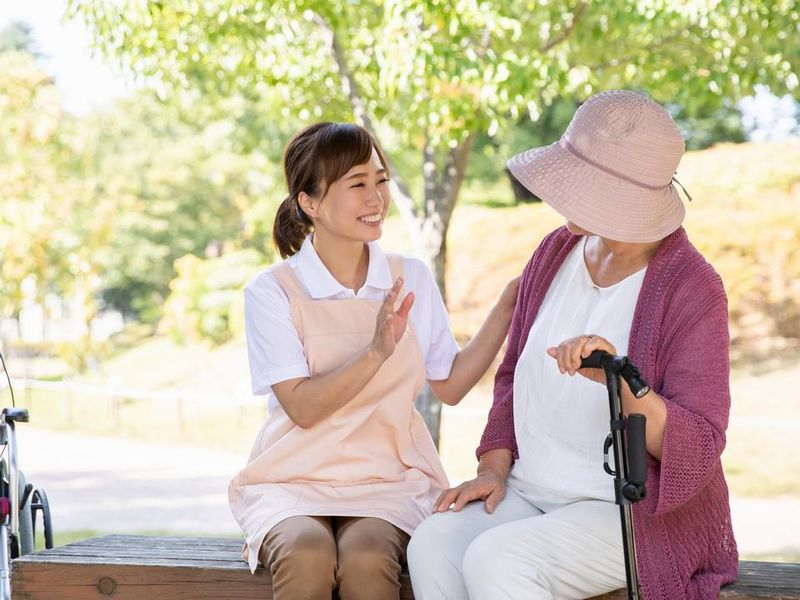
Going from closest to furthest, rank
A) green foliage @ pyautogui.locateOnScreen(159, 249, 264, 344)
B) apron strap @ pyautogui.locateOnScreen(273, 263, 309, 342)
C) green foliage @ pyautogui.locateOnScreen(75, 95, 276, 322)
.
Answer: apron strap @ pyautogui.locateOnScreen(273, 263, 309, 342) → green foliage @ pyautogui.locateOnScreen(159, 249, 264, 344) → green foliage @ pyautogui.locateOnScreen(75, 95, 276, 322)

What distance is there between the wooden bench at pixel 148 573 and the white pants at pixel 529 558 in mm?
215

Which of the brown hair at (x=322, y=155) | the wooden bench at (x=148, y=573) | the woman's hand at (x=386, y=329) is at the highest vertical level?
the brown hair at (x=322, y=155)

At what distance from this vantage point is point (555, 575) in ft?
7.46

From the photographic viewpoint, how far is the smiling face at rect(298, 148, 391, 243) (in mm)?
2822

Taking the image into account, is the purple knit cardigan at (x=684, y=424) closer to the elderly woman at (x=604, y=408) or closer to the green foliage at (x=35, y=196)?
the elderly woman at (x=604, y=408)

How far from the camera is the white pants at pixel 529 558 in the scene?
2219 millimetres

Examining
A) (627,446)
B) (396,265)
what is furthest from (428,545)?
(396,265)

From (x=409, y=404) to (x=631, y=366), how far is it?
917mm

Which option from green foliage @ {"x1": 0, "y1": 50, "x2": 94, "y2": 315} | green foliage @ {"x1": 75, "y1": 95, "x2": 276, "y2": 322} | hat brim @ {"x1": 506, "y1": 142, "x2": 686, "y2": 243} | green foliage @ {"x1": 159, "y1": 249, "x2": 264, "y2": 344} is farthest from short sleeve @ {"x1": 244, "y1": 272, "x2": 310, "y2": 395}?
green foliage @ {"x1": 75, "y1": 95, "x2": 276, "y2": 322}

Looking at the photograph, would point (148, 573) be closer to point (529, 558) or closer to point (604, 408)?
point (529, 558)

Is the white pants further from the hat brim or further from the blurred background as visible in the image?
the blurred background

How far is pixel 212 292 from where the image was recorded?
51.5ft

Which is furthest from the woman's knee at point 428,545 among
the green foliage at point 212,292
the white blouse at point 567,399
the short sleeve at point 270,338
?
the green foliage at point 212,292

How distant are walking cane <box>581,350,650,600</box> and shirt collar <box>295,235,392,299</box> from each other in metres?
0.95
